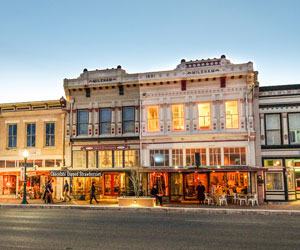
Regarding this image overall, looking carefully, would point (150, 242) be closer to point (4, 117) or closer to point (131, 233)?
point (131, 233)

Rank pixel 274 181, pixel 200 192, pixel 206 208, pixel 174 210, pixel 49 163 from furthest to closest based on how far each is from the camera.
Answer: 1. pixel 49 163
2. pixel 274 181
3. pixel 200 192
4. pixel 206 208
5. pixel 174 210

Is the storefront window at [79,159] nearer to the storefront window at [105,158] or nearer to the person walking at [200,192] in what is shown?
the storefront window at [105,158]

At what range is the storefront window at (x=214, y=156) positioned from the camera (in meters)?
28.5

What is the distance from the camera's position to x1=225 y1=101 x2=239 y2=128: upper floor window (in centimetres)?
2858

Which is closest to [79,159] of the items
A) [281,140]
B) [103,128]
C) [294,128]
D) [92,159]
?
[92,159]

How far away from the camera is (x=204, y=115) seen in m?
29.4

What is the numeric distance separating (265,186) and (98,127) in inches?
537

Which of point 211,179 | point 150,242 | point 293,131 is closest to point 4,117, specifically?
point 211,179

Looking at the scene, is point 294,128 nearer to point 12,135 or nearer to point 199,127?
point 199,127

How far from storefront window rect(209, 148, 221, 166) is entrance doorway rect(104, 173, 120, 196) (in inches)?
292

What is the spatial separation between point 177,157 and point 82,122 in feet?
Result: 28.1

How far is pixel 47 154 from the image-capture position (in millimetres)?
32688

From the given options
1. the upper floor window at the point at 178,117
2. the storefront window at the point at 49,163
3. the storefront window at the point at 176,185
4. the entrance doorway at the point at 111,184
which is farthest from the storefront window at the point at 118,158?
the storefront window at the point at 49,163

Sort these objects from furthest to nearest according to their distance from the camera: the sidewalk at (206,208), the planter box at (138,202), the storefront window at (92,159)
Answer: the storefront window at (92,159) < the planter box at (138,202) < the sidewalk at (206,208)
